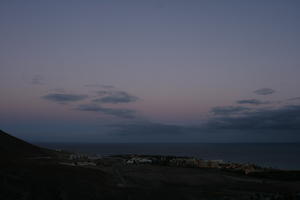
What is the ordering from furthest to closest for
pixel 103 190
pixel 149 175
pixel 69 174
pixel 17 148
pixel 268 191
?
1. pixel 17 148
2. pixel 149 175
3. pixel 69 174
4. pixel 268 191
5. pixel 103 190

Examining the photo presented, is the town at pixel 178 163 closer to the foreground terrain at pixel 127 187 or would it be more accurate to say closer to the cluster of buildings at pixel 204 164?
the cluster of buildings at pixel 204 164

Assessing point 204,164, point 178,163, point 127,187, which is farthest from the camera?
point 178,163

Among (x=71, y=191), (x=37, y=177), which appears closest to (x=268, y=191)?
(x=71, y=191)

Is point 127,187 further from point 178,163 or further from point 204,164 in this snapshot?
point 178,163

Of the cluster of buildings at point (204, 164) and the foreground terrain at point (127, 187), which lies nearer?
the foreground terrain at point (127, 187)

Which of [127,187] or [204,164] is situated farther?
[204,164]

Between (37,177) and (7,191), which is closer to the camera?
(7,191)

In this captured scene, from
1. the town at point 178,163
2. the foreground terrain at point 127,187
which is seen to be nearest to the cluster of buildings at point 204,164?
the town at point 178,163

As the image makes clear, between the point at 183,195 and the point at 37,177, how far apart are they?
11863 millimetres

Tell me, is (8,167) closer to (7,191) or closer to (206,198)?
(7,191)

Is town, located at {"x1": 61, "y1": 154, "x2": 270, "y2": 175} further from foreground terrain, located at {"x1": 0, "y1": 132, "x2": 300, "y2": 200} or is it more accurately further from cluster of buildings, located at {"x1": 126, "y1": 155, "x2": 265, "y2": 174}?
foreground terrain, located at {"x1": 0, "y1": 132, "x2": 300, "y2": 200}

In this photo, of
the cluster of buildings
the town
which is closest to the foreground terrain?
the town

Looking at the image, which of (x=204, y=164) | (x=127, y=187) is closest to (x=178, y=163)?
(x=204, y=164)

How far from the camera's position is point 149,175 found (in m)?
32.8
